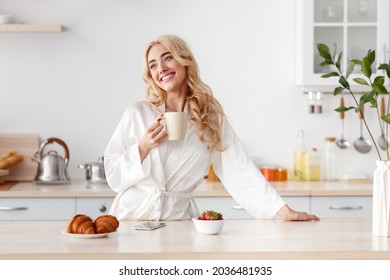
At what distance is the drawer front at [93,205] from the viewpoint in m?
4.32

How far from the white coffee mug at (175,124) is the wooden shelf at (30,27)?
203 cm

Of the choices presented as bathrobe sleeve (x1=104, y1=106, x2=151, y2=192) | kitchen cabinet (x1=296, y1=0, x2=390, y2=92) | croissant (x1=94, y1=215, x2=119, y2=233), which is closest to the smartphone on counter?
croissant (x1=94, y1=215, x2=119, y2=233)

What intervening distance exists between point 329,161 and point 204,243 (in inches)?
100

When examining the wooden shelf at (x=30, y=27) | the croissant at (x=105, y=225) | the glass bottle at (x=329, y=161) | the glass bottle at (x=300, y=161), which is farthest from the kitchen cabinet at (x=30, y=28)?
the croissant at (x=105, y=225)

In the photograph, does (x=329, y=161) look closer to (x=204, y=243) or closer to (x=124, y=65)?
(x=124, y=65)

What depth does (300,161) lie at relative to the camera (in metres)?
4.87

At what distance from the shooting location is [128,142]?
3248mm

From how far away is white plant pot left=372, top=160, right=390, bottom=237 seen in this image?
2662 millimetres

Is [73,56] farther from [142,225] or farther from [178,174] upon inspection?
[142,225]

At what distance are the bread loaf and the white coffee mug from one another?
202 centimetres

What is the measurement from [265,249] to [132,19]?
276cm

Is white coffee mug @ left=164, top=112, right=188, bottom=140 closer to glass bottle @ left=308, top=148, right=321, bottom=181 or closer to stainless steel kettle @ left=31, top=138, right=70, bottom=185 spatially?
stainless steel kettle @ left=31, top=138, right=70, bottom=185
